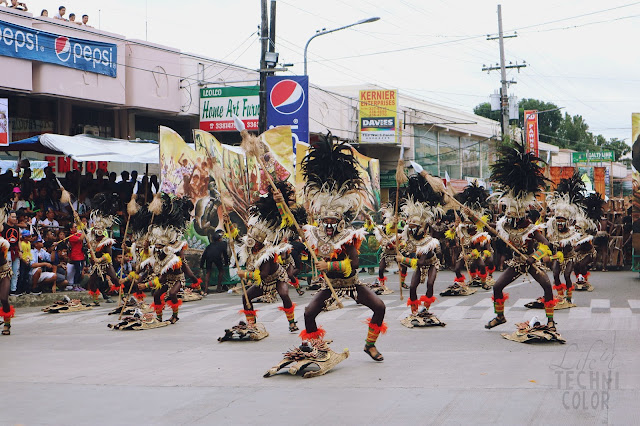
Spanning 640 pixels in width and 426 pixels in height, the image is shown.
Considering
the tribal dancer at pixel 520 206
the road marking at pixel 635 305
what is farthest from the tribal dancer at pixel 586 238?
the tribal dancer at pixel 520 206

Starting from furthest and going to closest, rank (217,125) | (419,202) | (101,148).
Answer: (217,125), (101,148), (419,202)

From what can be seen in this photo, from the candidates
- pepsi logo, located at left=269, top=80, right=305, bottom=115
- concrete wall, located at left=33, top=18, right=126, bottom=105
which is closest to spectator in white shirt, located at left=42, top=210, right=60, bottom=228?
concrete wall, located at left=33, top=18, right=126, bottom=105

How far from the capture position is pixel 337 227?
30.9 ft

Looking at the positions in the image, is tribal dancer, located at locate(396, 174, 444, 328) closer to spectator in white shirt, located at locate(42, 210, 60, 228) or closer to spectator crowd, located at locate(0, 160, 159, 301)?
spectator crowd, located at locate(0, 160, 159, 301)

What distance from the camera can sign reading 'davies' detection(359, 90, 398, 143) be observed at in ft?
121

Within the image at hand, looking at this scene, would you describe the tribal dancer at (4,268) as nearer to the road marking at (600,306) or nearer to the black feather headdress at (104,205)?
the black feather headdress at (104,205)

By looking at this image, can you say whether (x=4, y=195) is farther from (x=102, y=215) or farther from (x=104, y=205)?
(x=104, y=205)

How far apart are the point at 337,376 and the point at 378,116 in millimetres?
29039

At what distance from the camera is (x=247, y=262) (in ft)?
40.0

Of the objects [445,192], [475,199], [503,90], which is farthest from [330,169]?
[503,90]

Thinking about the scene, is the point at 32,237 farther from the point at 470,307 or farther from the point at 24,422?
the point at 24,422

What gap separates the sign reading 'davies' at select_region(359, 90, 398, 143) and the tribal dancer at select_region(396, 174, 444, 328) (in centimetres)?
2306

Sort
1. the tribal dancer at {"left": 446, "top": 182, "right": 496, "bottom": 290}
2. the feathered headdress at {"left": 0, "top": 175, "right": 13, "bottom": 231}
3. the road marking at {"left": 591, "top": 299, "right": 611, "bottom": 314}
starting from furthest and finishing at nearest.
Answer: the tribal dancer at {"left": 446, "top": 182, "right": 496, "bottom": 290}, the road marking at {"left": 591, "top": 299, "right": 611, "bottom": 314}, the feathered headdress at {"left": 0, "top": 175, "right": 13, "bottom": 231}

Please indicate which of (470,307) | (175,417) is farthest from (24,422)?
(470,307)
